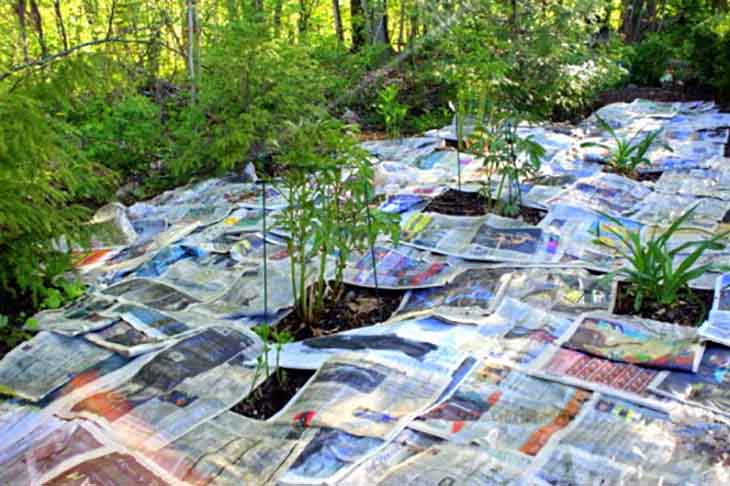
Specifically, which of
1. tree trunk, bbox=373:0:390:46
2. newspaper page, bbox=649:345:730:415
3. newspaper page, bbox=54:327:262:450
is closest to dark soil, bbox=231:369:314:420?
newspaper page, bbox=54:327:262:450

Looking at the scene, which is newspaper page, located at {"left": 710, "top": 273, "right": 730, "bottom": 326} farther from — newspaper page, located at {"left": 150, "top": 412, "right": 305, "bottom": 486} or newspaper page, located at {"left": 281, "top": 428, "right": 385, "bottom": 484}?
newspaper page, located at {"left": 150, "top": 412, "right": 305, "bottom": 486}

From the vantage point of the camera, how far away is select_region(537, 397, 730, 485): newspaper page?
5.02 feet

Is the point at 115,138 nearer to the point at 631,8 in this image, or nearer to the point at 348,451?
the point at 348,451

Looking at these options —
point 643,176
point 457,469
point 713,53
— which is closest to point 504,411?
point 457,469

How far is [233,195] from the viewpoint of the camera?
3949mm

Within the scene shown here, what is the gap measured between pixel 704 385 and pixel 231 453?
1338 millimetres

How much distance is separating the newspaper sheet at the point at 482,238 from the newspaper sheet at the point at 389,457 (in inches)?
51.5

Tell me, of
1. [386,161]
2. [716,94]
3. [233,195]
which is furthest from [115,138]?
[716,94]

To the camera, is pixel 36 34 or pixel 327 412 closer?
pixel 327 412

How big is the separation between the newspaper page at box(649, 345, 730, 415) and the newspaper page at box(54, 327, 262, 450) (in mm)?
1225

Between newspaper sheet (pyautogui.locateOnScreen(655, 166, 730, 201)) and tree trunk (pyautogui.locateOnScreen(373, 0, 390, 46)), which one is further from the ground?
tree trunk (pyautogui.locateOnScreen(373, 0, 390, 46))

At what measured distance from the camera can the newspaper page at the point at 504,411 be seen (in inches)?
66.9

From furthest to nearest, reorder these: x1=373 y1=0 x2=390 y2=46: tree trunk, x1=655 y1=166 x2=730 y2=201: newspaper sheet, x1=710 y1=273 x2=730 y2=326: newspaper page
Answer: x1=373 y1=0 x2=390 y2=46: tree trunk
x1=655 y1=166 x2=730 y2=201: newspaper sheet
x1=710 y1=273 x2=730 y2=326: newspaper page

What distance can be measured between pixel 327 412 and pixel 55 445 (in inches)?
28.4
